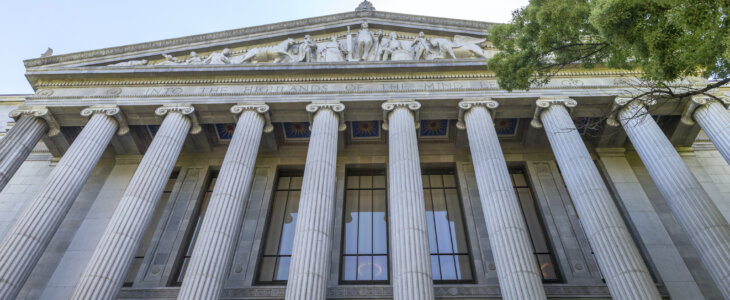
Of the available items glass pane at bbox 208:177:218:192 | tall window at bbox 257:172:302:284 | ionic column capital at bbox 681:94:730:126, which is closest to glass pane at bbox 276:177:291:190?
tall window at bbox 257:172:302:284

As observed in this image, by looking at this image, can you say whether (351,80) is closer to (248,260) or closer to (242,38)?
(242,38)

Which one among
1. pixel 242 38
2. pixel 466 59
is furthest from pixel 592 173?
pixel 242 38

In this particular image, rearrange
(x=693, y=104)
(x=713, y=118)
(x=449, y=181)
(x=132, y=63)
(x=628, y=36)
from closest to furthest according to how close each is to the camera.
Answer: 1. (x=628, y=36)
2. (x=713, y=118)
3. (x=693, y=104)
4. (x=132, y=63)
5. (x=449, y=181)

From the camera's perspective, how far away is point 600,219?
1223 cm

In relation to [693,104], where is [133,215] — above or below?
below

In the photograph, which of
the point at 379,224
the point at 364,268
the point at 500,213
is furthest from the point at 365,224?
the point at 500,213

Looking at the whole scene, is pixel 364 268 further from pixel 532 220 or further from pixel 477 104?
pixel 477 104

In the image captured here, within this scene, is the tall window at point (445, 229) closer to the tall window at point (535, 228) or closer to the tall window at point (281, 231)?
the tall window at point (535, 228)

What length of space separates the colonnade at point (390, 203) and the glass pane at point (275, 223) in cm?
384

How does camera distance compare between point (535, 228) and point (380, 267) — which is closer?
point (380, 267)

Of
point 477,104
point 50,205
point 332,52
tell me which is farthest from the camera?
point 332,52

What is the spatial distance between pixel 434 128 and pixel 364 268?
22.9ft

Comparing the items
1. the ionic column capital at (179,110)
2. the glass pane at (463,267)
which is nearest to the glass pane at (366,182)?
the glass pane at (463,267)

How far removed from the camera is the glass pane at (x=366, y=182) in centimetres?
1945
